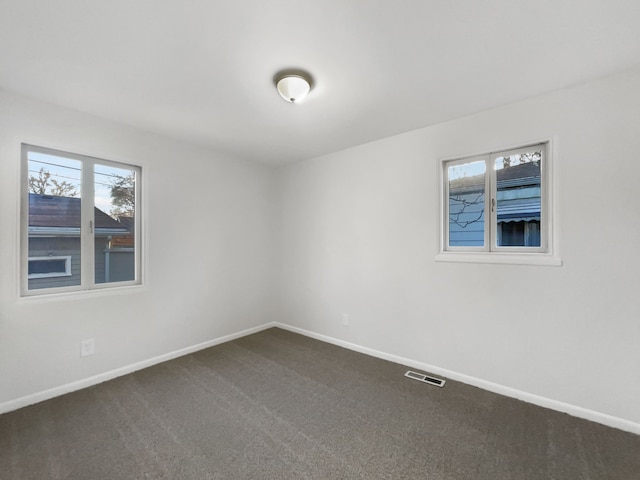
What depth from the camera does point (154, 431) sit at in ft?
6.19

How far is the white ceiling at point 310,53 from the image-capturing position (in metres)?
1.40

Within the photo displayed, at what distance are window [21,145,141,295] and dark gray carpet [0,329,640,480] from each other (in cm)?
99

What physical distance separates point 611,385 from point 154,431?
3.13m

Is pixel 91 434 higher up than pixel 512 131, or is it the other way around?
pixel 512 131

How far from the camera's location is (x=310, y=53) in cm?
Result: 170

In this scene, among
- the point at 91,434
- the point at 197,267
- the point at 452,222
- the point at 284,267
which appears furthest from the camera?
the point at 284,267

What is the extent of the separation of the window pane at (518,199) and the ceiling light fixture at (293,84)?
5.90 ft

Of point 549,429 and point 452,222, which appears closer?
point 549,429

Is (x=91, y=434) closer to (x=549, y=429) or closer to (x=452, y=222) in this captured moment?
(x=549, y=429)

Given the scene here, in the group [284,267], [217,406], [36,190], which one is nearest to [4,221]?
[36,190]

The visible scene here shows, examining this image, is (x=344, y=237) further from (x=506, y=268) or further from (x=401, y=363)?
(x=506, y=268)

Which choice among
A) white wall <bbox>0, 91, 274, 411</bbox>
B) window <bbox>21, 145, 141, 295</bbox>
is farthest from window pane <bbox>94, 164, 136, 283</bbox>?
white wall <bbox>0, 91, 274, 411</bbox>

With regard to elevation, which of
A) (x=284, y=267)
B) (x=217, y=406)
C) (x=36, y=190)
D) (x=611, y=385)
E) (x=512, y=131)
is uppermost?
(x=512, y=131)

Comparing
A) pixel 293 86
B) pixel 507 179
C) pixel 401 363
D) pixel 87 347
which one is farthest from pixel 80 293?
pixel 507 179
